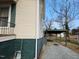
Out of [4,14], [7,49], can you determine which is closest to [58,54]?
[4,14]

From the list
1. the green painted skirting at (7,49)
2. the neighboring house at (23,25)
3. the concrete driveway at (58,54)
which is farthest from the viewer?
the concrete driveway at (58,54)

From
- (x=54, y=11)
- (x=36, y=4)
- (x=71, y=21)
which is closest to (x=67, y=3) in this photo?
(x=54, y=11)

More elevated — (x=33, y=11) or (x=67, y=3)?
(x=67, y=3)

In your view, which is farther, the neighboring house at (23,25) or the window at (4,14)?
the window at (4,14)

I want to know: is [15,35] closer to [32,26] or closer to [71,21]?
[32,26]

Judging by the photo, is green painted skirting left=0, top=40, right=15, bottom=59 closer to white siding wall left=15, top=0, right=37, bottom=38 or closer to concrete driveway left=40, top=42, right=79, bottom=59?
white siding wall left=15, top=0, right=37, bottom=38

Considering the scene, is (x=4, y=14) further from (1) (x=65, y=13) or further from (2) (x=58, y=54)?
(1) (x=65, y=13)

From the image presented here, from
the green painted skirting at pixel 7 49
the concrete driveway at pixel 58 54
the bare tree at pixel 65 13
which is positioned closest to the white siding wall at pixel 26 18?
the green painted skirting at pixel 7 49

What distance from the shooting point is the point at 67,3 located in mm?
34969

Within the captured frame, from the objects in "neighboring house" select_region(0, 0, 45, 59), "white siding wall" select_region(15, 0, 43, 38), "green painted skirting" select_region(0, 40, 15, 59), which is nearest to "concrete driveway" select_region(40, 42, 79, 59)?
"neighboring house" select_region(0, 0, 45, 59)

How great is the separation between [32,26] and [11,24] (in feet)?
4.32

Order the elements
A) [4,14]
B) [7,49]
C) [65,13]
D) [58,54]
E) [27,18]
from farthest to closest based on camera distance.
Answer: [65,13], [58,54], [4,14], [27,18], [7,49]

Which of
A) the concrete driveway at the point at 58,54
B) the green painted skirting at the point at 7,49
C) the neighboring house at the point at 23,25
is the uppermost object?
the neighboring house at the point at 23,25

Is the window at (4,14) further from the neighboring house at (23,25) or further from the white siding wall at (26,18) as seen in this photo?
the white siding wall at (26,18)
